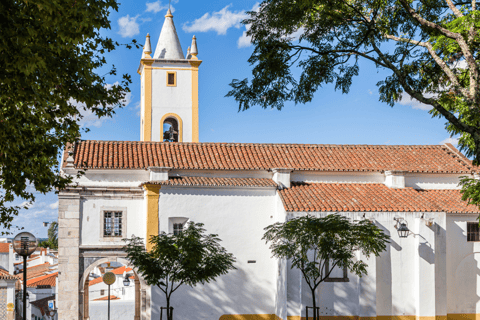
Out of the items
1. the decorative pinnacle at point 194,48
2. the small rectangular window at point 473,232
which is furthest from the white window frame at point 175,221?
the small rectangular window at point 473,232

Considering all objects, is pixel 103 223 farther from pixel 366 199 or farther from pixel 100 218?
pixel 366 199

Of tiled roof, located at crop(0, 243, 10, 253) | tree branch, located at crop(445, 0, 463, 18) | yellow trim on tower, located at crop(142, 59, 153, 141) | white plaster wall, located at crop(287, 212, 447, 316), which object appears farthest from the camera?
tiled roof, located at crop(0, 243, 10, 253)

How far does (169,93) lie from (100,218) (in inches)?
377

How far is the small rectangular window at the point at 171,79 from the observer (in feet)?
94.3

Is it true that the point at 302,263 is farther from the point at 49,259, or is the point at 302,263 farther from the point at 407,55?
the point at 49,259

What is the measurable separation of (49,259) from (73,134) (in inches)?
2159

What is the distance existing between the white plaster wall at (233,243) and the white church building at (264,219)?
1.6 inches

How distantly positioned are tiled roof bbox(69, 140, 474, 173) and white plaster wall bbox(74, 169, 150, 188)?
0.29m

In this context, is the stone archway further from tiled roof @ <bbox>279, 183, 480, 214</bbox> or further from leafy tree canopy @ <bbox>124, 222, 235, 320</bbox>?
tiled roof @ <bbox>279, 183, 480, 214</bbox>

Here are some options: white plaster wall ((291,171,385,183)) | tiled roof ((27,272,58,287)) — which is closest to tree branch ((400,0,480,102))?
white plaster wall ((291,171,385,183))

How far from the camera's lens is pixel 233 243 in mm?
21406

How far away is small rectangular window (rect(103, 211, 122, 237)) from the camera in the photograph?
2122 cm

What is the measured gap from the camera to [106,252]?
20938 mm

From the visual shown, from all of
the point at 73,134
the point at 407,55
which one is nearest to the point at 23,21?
the point at 73,134
